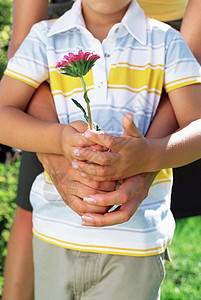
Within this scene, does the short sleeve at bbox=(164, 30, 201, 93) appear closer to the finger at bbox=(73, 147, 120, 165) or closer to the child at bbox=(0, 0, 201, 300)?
the child at bbox=(0, 0, 201, 300)

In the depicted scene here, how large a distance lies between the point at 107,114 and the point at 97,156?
0.34 meters

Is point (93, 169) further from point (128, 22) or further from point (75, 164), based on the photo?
point (128, 22)

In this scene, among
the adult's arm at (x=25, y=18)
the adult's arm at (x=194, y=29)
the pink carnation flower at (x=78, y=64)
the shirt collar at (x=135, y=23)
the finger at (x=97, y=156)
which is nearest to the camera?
the pink carnation flower at (x=78, y=64)

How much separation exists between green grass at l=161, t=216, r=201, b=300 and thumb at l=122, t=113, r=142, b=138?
191 cm

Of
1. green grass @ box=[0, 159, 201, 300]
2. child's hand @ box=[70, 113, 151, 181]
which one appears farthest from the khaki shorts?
green grass @ box=[0, 159, 201, 300]

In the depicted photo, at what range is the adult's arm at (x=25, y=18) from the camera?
2434 millimetres

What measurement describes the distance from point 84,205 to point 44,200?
1.02 feet

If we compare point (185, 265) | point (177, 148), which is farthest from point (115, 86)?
point (185, 265)

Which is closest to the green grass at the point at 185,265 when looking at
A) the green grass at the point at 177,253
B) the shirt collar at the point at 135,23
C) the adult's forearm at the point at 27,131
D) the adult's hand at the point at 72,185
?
the green grass at the point at 177,253

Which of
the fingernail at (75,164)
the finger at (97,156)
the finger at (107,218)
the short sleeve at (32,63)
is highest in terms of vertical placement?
the short sleeve at (32,63)

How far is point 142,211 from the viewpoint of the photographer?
1.98 metres

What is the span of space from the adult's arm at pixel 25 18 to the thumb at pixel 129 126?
3.14ft

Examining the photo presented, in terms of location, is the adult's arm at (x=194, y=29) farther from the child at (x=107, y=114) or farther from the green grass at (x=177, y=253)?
the green grass at (x=177, y=253)

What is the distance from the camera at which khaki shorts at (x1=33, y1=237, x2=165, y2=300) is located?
77.9 inches
